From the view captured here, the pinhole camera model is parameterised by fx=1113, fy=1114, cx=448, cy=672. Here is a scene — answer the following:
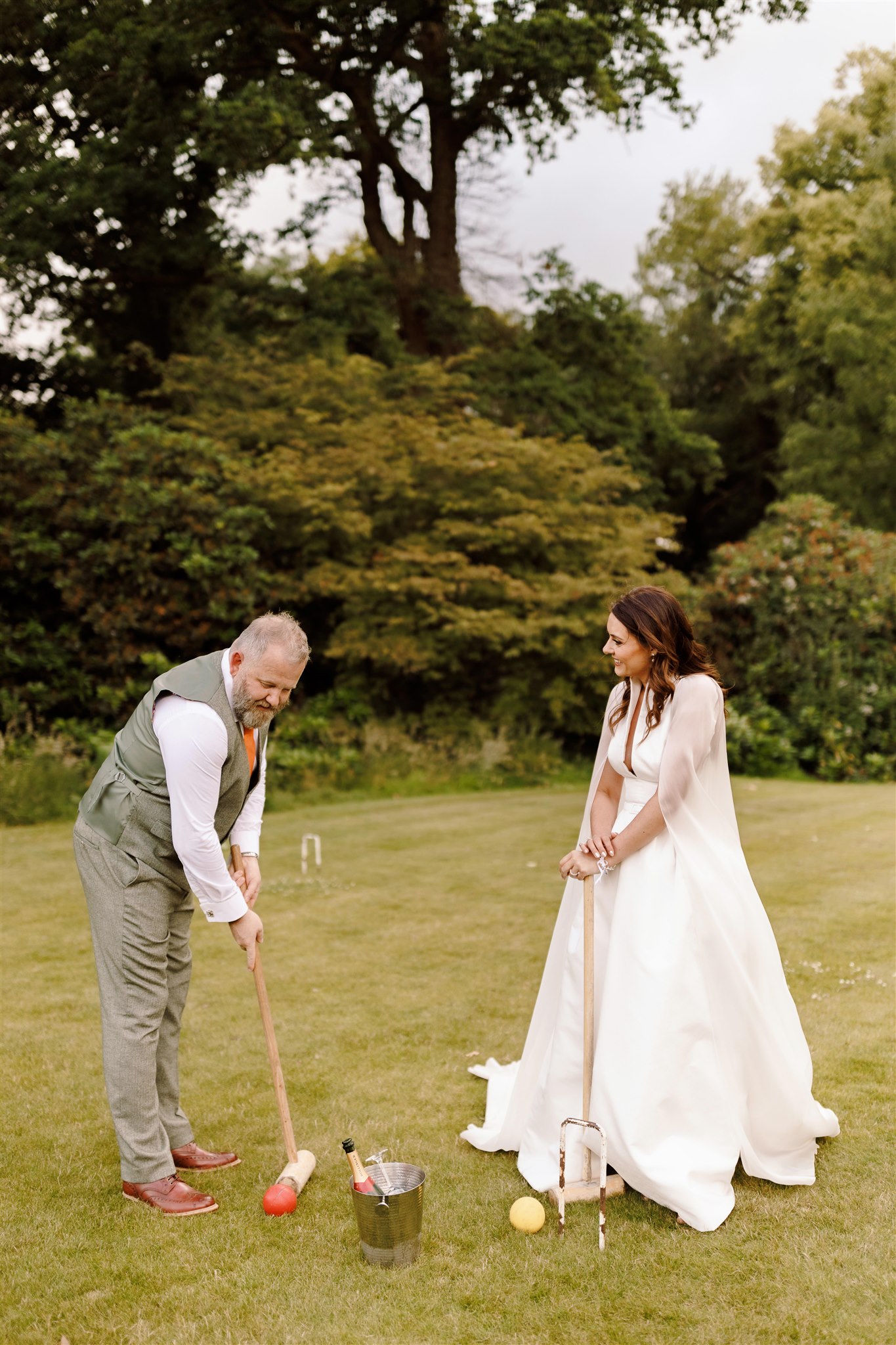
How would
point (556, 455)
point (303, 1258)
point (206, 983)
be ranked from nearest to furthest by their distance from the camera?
point (303, 1258), point (206, 983), point (556, 455)

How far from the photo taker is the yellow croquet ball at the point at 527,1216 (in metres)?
3.32

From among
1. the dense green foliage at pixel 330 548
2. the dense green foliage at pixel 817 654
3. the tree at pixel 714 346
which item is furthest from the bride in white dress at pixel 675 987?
the tree at pixel 714 346

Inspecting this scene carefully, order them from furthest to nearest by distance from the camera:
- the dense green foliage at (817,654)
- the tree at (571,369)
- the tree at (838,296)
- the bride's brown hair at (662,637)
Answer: the tree at (838,296), the tree at (571,369), the dense green foliage at (817,654), the bride's brown hair at (662,637)

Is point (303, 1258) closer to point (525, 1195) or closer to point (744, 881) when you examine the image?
point (525, 1195)

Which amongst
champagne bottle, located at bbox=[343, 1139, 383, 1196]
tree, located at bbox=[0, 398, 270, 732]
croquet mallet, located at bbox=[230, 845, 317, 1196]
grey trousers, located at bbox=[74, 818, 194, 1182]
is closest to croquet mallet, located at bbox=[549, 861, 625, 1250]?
champagne bottle, located at bbox=[343, 1139, 383, 1196]

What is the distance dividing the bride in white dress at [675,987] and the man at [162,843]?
1.09 meters

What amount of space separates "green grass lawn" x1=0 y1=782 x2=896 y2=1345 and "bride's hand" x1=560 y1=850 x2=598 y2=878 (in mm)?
1029

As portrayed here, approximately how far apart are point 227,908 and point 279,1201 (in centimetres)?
92

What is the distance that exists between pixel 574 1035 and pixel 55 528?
412 inches

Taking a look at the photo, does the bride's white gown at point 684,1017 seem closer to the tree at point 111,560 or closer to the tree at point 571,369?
the tree at point 111,560

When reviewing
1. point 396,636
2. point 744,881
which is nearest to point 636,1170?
point 744,881

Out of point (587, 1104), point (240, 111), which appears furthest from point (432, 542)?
point (587, 1104)

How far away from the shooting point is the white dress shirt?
3240 mm

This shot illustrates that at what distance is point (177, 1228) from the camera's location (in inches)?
133
